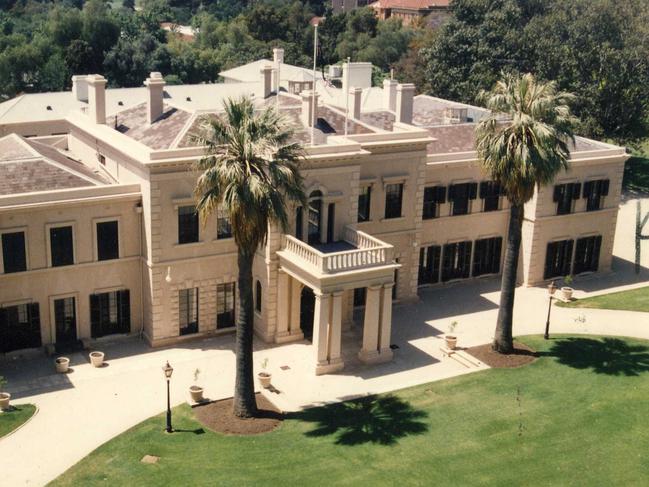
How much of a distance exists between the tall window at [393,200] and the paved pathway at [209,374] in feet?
17.9

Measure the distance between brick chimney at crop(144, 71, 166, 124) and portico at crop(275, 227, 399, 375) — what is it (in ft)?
33.6

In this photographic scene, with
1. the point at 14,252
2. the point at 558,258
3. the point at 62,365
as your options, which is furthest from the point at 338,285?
the point at 558,258

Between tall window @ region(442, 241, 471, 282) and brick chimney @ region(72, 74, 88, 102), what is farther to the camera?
brick chimney @ region(72, 74, 88, 102)

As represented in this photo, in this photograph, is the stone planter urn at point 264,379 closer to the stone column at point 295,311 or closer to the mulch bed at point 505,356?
the stone column at point 295,311

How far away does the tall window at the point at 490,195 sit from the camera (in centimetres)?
5122

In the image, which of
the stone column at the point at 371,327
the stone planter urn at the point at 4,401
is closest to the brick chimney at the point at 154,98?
the stone column at the point at 371,327

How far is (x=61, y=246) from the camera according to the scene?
39.6 m

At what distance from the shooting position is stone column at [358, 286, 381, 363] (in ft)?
130

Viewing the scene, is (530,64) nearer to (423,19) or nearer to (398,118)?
(398,118)

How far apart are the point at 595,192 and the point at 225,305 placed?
24.9m

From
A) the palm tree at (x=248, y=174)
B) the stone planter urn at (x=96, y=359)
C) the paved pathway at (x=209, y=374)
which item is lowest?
the paved pathway at (x=209, y=374)

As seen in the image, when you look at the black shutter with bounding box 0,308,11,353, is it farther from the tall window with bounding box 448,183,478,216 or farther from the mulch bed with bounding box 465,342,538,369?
the tall window with bounding box 448,183,478,216

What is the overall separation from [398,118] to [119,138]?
16.6 m

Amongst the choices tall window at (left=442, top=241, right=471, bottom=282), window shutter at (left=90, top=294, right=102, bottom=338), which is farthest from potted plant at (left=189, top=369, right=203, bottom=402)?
tall window at (left=442, top=241, right=471, bottom=282)
